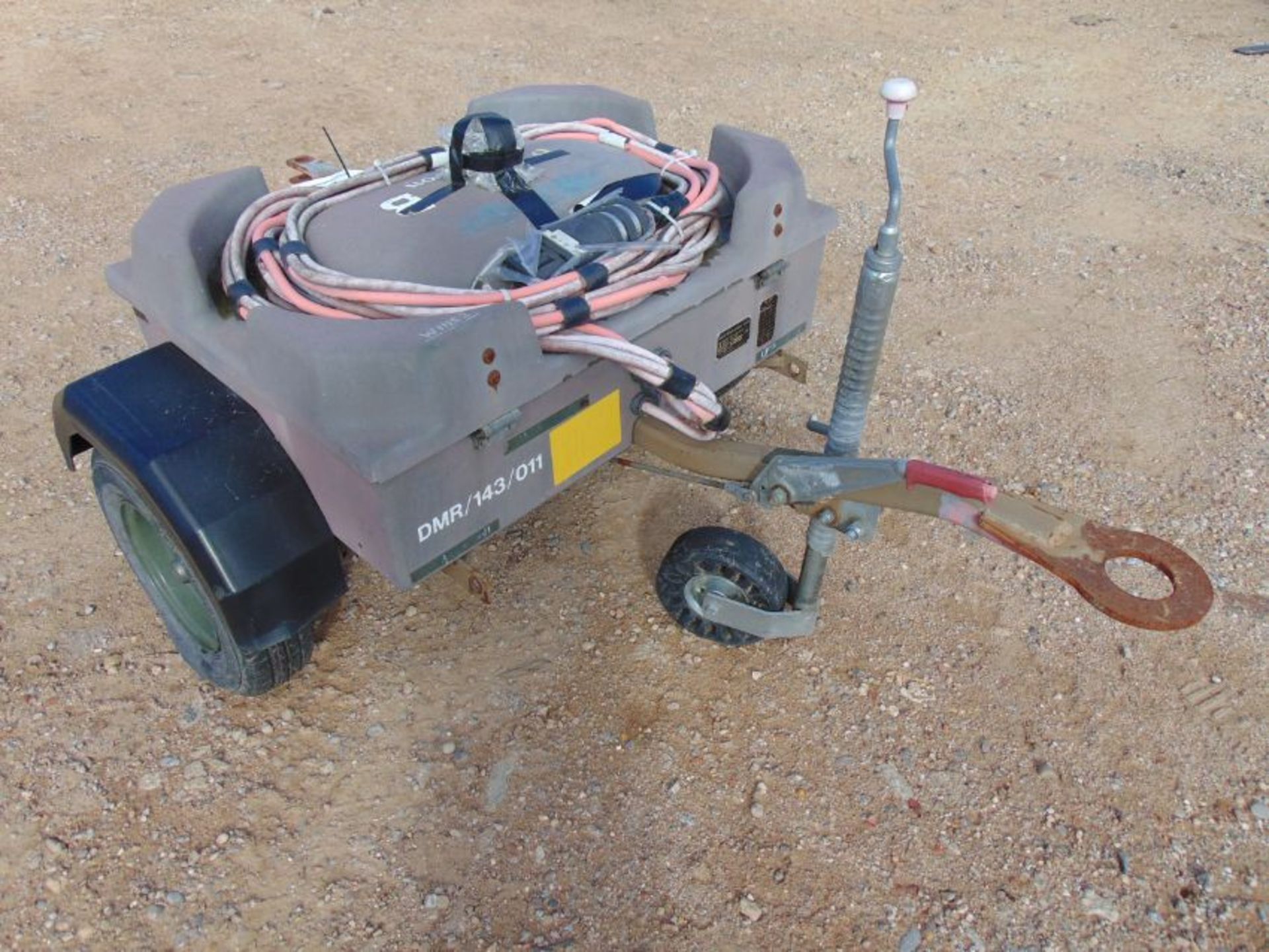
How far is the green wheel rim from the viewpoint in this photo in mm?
2451

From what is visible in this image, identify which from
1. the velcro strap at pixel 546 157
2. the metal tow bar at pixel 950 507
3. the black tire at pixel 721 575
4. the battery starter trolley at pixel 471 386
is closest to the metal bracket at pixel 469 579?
the battery starter trolley at pixel 471 386

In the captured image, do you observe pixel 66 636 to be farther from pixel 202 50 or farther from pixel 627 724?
pixel 202 50

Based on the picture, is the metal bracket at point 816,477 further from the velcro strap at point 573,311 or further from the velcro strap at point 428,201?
the velcro strap at point 428,201

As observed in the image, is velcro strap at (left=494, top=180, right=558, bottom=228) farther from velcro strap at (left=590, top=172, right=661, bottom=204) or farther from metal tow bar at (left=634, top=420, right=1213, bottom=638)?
metal tow bar at (left=634, top=420, right=1213, bottom=638)

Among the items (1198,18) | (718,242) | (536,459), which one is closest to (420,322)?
(536,459)

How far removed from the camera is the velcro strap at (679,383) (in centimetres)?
198

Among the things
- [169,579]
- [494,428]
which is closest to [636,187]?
[494,428]

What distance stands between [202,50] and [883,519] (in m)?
5.35

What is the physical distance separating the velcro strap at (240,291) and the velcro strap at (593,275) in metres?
0.67

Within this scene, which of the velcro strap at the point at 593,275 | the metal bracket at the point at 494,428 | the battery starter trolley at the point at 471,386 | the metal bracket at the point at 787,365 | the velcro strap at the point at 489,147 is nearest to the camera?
the battery starter trolley at the point at 471,386

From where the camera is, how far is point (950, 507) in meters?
1.87

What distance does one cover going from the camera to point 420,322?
1.83 metres

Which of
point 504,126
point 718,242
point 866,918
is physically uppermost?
point 504,126

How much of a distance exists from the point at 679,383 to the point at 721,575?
2.15 feet
